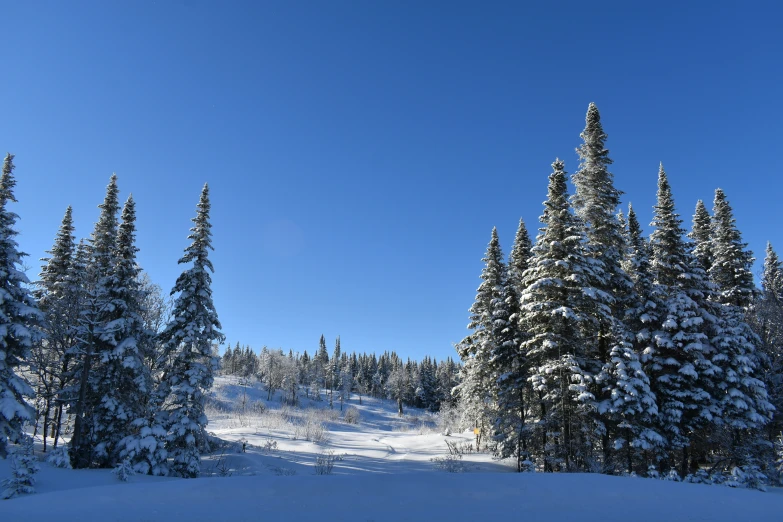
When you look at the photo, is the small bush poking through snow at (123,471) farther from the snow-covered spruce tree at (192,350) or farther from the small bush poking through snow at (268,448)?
the small bush poking through snow at (268,448)

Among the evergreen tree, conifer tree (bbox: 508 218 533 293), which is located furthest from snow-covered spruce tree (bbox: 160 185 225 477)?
the evergreen tree

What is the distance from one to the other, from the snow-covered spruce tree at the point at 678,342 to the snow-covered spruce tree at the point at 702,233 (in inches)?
324

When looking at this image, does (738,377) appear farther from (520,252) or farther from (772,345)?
(520,252)

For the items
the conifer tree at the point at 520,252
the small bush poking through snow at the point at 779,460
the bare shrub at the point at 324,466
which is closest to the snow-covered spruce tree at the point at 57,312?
the bare shrub at the point at 324,466

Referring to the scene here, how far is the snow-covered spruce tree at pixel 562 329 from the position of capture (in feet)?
63.5

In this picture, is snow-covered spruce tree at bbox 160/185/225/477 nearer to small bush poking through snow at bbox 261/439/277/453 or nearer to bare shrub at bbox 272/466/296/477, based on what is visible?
bare shrub at bbox 272/466/296/477

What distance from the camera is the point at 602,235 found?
21.7m

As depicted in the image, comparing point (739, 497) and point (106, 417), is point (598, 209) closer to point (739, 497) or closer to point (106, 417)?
point (739, 497)

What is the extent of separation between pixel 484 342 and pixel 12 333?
23.6m

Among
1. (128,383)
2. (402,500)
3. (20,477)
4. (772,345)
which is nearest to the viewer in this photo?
(402,500)

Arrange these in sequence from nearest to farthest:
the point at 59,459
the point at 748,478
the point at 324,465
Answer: the point at 748,478, the point at 59,459, the point at 324,465

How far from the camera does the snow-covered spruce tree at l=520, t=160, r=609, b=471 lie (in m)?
19.3

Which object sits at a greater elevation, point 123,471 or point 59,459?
point 123,471

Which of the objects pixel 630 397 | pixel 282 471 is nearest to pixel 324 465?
pixel 282 471
